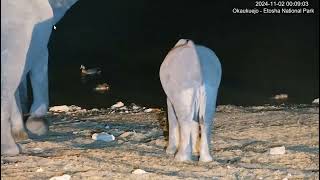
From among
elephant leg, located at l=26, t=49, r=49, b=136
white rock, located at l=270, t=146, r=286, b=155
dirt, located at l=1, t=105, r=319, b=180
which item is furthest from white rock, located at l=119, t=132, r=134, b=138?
white rock, located at l=270, t=146, r=286, b=155

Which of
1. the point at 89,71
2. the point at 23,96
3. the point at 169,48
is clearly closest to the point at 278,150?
the point at 23,96

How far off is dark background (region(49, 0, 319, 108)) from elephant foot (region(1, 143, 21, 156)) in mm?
5674

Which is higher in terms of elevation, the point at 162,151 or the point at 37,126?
the point at 37,126

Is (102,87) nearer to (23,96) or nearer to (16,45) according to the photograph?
(23,96)

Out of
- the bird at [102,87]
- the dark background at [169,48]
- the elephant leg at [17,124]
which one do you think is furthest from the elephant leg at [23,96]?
the bird at [102,87]

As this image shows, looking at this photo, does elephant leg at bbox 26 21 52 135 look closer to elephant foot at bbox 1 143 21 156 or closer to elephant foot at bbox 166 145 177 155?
elephant foot at bbox 1 143 21 156

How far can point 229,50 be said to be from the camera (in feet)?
54.3

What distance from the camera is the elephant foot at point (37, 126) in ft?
17.6

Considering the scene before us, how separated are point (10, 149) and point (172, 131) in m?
1.15

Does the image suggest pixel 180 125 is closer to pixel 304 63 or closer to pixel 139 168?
pixel 139 168

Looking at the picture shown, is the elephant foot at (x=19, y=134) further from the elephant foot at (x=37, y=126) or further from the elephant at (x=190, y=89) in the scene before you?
the elephant at (x=190, y=89)

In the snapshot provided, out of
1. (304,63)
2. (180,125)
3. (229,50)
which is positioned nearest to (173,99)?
(180,125)

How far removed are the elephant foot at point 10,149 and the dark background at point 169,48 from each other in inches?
223

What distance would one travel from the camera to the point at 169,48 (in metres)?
17.2
